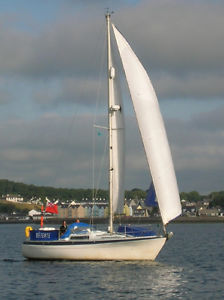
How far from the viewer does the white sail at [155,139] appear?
40.6m

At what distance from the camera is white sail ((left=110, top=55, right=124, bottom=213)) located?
42.0m

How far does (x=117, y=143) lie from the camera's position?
138ft

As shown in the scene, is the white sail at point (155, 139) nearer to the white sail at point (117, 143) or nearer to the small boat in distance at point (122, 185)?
the small boat in distance at point (122, 185)

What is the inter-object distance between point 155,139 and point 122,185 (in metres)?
3.68

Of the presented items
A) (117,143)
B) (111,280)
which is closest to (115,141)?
(117,143)

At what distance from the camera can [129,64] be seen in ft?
136

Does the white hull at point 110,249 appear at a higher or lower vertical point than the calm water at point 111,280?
higher

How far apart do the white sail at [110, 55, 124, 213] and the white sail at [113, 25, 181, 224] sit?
1356mm

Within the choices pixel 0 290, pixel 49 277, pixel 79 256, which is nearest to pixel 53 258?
pixel 79 256

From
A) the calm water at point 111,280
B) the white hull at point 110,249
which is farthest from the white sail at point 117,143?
the calm water at point 111,280

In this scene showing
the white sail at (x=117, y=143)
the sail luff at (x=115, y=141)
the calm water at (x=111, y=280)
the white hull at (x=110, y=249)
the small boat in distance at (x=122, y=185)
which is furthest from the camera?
the white sail at (x=117, y=143)

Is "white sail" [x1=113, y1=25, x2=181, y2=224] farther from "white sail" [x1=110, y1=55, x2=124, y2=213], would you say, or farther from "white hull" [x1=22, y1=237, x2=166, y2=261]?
"white hull" [x1=22, y1=237, x2=166, y2=261]

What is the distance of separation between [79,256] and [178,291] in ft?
32.7

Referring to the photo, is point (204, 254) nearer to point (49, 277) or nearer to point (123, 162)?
point (123, 162)
